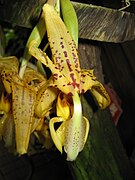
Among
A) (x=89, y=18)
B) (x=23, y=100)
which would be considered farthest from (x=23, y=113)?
(x=89, y=18)

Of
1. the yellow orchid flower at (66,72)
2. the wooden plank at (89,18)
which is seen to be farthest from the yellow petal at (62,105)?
the wooden plank at (89,18)

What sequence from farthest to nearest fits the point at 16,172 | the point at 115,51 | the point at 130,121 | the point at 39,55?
the point at 16,172 → the point at 130,121 → the point at 115,51 → the point at 39,55

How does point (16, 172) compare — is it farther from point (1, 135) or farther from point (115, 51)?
point (1, 135)

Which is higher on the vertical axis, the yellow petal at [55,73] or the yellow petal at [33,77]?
the yellow petal at [55,73]

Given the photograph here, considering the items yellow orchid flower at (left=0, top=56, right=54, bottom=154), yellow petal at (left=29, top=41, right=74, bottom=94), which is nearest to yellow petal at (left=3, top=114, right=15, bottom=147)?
yellow orchid flower at (left=0, top=56, right=54, bottom=154)

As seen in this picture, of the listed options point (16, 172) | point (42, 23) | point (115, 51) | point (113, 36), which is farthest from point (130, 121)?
point (42, 23)

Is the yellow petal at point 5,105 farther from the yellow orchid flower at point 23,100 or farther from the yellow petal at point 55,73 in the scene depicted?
the yellow petal at point 55,73

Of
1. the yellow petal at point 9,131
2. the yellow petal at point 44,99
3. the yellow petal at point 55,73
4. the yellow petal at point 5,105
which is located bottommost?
the yellow petal at point 9,131

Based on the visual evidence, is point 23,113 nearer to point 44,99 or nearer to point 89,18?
point 44,99
